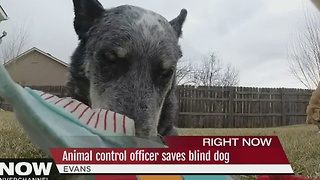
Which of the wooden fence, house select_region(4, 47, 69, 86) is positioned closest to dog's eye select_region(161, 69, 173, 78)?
the wooden fence

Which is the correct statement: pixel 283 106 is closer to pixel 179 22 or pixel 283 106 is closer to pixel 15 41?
pixel 179 22

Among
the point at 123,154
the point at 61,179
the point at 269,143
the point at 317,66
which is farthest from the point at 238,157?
the point at 61,179

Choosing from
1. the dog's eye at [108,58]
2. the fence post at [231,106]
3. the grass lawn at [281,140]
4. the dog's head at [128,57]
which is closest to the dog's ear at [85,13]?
the dog's head at [128,57]

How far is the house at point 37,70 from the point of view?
4.76ft

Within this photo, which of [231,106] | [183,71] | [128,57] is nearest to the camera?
[128,57]

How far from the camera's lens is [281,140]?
4.94 ft

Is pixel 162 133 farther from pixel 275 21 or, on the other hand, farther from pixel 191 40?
pixel 275 21

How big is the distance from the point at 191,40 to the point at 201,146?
0.36 meters

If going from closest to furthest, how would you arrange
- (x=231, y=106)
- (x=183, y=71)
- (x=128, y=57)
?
(x=128, y=57) < (x=183, y=71) < (x=231, y=106)

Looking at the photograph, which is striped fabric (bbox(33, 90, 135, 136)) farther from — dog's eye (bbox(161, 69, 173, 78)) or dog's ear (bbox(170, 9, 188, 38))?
dog's ear (bbox(170, 9, 188, 38))

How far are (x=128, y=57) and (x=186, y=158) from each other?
38 cm

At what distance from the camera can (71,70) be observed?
144cm

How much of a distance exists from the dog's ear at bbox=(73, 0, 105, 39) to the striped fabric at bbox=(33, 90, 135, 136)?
0.73ft

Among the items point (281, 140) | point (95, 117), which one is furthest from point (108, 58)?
point (281, 140)
